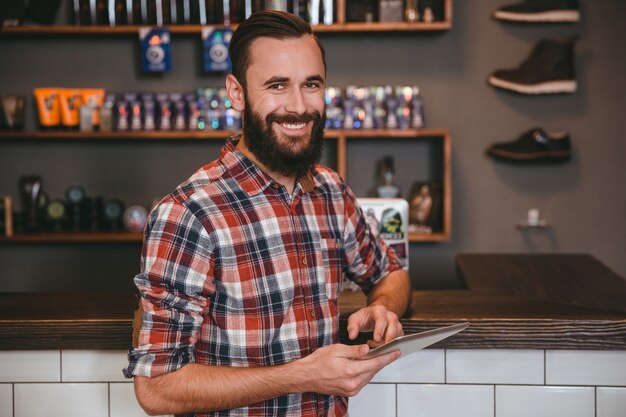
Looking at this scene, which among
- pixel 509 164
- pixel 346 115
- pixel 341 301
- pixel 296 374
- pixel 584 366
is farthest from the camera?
pixel 509 164

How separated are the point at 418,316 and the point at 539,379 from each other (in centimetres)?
29

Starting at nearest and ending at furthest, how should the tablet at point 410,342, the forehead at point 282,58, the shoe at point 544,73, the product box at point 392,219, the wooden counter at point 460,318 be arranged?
the tablet at point 410,342, the forehead at point 282,58, the wooden counter at point 460,318, the product box at point 392,219, the shoe at point 544,73

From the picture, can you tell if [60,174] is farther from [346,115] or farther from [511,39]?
[511,39]

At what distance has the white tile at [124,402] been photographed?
1.53 meters

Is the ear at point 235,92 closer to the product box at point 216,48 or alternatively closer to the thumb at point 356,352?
the thumb at point 356,352

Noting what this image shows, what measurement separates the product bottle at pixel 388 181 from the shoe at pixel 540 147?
0.59 meters

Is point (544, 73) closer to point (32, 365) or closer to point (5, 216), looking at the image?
point (5, 216)

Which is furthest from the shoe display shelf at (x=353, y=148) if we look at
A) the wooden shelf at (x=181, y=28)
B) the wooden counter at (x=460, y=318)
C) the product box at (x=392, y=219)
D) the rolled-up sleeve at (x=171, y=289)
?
the rolled-up sleeve at (x=171, y=289)

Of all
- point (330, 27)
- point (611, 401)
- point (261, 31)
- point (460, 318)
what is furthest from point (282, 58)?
point (330, 27)

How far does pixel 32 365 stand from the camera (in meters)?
1.51

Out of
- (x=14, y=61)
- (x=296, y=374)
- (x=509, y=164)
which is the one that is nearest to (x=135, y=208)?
(x=14, y=61)

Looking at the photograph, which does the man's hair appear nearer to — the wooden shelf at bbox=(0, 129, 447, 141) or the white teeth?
the white teeth

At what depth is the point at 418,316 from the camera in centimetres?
150

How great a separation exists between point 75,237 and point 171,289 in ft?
8.61
